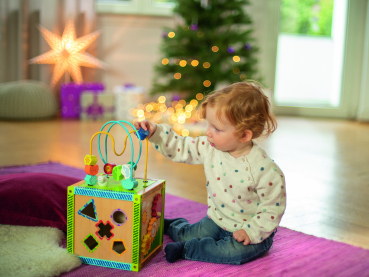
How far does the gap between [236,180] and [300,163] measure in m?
1.39

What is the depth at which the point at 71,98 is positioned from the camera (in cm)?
403

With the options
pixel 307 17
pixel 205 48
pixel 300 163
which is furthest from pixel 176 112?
pixel 307 17

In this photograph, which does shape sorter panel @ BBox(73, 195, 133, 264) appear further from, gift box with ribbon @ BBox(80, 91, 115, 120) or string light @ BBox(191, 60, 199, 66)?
gift box with ribbon @ BBox(80, 91, 115, 120)

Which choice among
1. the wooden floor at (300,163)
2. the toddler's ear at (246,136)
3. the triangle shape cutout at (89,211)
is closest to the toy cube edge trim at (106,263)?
the triangle shape cutout at (89,211)

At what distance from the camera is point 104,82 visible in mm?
4570

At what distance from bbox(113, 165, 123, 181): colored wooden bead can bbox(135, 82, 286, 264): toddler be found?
0.43 feet

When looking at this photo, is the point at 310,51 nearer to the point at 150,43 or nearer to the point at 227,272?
the point at 150,43

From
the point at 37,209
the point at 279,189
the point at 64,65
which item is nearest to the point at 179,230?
the point at 279,189

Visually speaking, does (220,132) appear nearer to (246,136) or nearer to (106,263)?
(246,136)

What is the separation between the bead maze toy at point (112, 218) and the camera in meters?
0.94

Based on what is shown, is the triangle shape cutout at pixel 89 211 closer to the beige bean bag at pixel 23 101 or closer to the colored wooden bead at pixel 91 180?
the colored wooden bead at pixel 91 180

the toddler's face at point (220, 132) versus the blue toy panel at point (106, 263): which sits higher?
the toddler's face at point (220, 132)

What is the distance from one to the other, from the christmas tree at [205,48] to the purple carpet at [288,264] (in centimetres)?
247

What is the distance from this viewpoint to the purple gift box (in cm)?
401
